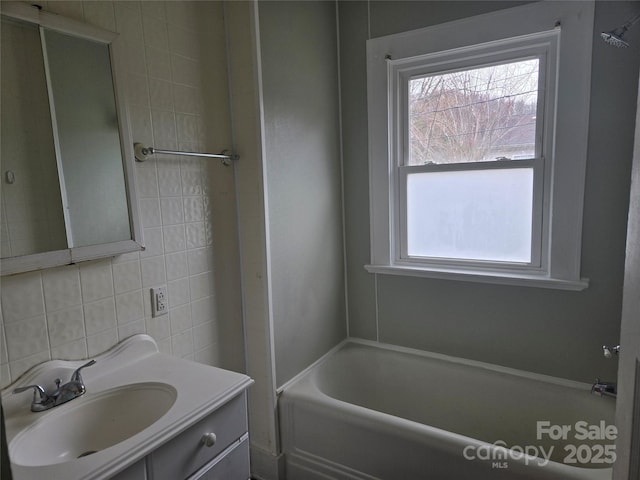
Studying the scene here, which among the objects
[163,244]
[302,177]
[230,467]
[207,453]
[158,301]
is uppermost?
[302,177]

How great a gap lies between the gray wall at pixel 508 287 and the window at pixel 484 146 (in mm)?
68

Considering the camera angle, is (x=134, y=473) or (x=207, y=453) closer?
(x=134, y=473)

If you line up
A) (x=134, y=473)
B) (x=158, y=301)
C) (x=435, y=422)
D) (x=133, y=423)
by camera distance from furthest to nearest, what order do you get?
(x=435, y=422), (x=158, y=301), (x=133, y=423), (x=134, y=473)

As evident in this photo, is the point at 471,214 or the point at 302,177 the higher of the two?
the point at 302,177

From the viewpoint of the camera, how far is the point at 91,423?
1254mm

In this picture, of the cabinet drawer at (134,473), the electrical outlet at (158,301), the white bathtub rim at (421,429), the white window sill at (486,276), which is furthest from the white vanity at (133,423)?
the white window sill at (486,276)

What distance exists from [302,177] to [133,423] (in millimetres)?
1350

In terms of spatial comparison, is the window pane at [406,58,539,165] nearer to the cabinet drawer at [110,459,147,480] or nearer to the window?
the window

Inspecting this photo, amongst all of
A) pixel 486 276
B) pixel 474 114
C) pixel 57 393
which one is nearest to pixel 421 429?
pixel 486 276

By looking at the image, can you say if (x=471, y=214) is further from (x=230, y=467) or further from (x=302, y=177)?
(x=230, y=467)

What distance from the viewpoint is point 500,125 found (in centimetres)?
210

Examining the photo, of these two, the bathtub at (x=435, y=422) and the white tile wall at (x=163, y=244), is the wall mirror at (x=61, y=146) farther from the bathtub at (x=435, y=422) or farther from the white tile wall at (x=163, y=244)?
the bathtub at (x=435, y=422)

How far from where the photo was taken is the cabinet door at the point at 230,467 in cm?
123

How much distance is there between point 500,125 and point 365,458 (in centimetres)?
177
